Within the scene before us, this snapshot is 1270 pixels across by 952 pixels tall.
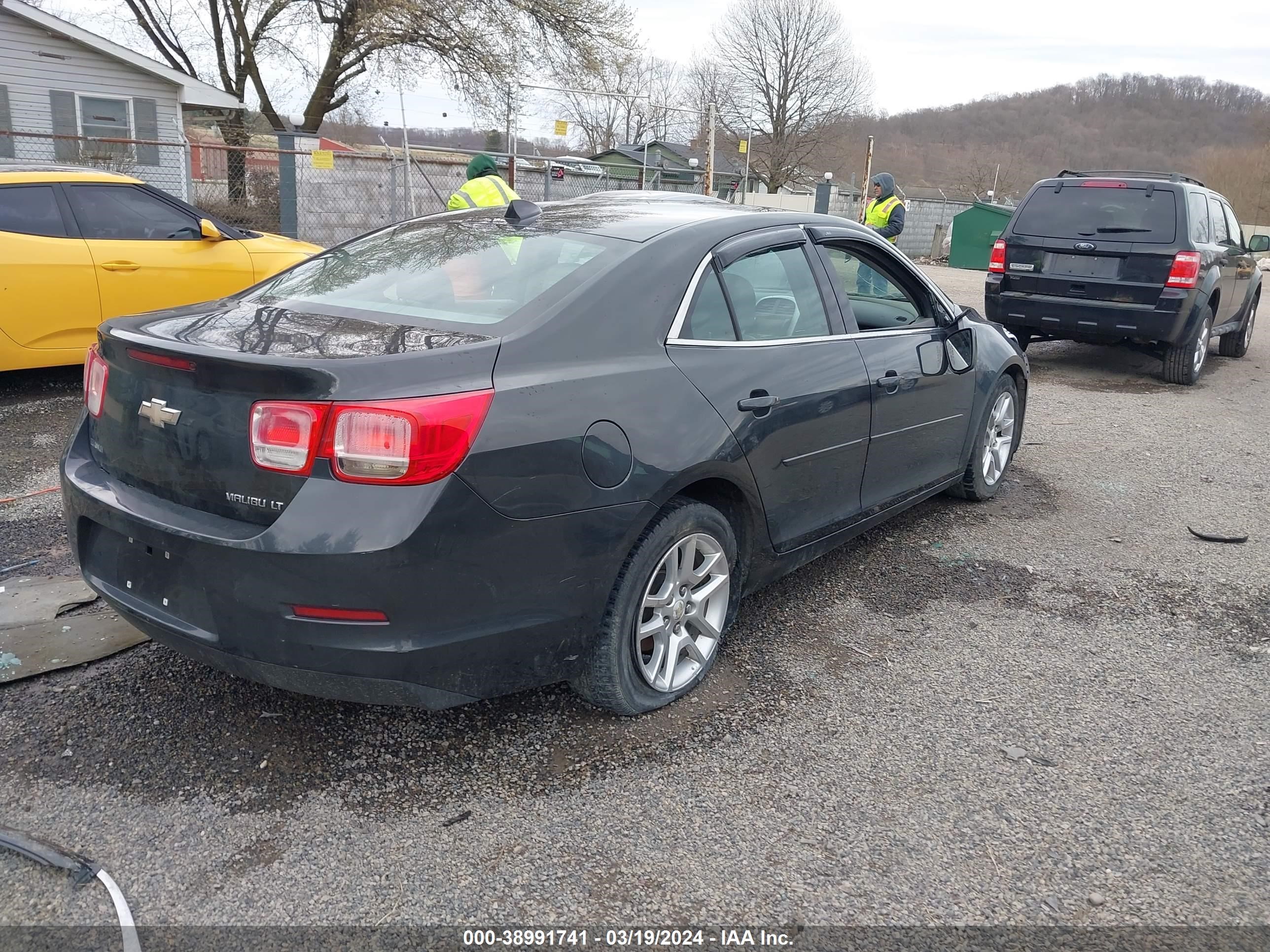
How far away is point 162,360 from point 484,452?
0.91m

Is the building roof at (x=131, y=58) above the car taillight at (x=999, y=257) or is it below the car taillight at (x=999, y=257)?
above

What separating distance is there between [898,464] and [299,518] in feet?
8.65

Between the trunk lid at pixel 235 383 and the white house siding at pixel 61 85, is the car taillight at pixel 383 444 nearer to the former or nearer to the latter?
the trunk lid at pixel 235 383

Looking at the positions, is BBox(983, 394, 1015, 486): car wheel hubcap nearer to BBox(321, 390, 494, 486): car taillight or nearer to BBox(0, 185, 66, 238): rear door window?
BBox(321, 390, 494, 486): car taillight

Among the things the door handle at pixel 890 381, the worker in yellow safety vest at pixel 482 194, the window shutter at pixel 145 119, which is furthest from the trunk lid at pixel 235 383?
the window shutter at pixel 145 119

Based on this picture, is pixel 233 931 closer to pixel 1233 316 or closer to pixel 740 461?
pixel 740 461

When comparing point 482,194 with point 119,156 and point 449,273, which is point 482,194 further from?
point 119,156

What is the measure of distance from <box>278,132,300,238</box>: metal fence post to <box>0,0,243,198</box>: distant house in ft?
8.00

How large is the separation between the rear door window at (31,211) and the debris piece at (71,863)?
5.15 metres

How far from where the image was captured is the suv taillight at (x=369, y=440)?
2318 millimetres

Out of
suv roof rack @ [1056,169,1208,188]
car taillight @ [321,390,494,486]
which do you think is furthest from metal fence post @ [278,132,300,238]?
car taillight @ [321,390,494,486]

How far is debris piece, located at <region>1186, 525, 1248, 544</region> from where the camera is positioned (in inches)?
196

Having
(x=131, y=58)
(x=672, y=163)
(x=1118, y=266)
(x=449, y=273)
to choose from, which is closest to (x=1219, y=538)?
(x=449, y=273)

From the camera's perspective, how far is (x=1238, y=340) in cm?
1139
